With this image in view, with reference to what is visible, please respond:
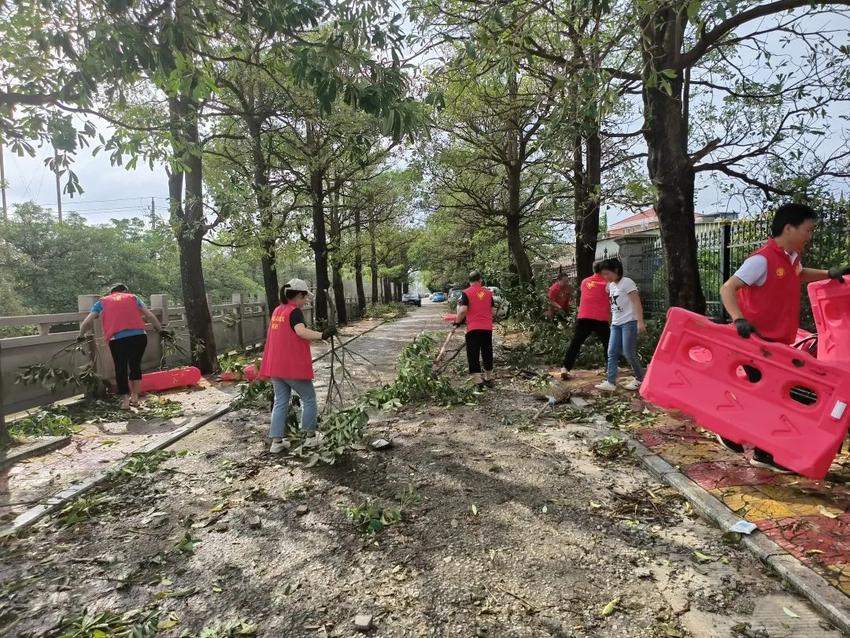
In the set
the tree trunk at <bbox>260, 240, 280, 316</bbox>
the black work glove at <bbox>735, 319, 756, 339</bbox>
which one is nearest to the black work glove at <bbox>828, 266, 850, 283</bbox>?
the black work glove at <bbox>735, 319, 756, 339</bbox>

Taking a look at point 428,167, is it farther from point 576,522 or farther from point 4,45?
point 576,522

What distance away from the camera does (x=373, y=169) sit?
2203 cm

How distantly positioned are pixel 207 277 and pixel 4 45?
3038 centimetres

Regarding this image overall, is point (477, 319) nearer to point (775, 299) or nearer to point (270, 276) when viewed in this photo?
point (775, 299)

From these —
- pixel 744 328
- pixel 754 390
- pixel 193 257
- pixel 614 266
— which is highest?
pixel 193 257

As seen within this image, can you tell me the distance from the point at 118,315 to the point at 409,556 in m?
6.27

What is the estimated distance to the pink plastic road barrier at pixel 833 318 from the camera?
4.08 metres

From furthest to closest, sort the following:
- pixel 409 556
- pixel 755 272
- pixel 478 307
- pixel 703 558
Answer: pixel 478 307, pixel 755 272, pixel 409 556, pixel 703 558

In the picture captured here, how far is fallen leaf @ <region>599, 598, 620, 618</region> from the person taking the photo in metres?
2.53

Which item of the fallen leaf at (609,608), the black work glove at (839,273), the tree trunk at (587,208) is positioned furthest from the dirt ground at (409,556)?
the tree trunk at (587,208)

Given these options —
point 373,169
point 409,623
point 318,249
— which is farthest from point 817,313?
point 373,169

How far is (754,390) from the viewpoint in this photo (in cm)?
379

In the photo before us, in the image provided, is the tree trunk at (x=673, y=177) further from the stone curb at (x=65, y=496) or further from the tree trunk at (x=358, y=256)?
the tree trunk at (x=358, y=256)

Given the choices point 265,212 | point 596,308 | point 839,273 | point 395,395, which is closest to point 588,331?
point 596,308
